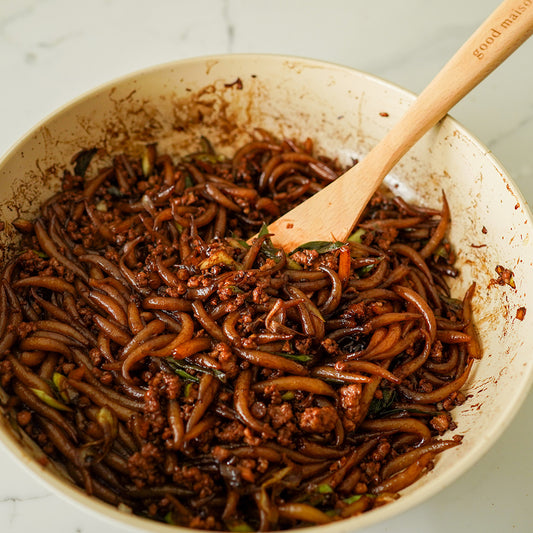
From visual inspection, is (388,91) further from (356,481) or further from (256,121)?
(356,481)

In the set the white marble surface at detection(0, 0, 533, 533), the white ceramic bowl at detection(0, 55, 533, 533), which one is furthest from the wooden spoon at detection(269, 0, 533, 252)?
the white marble surface at detection(0, 0, 533, 533)

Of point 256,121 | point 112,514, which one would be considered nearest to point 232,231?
point 256,121

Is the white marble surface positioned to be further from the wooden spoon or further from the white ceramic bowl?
the wooden spoon

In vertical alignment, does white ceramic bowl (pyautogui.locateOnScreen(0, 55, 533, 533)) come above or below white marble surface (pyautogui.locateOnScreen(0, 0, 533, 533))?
below

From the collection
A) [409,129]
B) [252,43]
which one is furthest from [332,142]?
[252,43]

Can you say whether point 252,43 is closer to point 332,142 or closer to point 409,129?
point 332,142
